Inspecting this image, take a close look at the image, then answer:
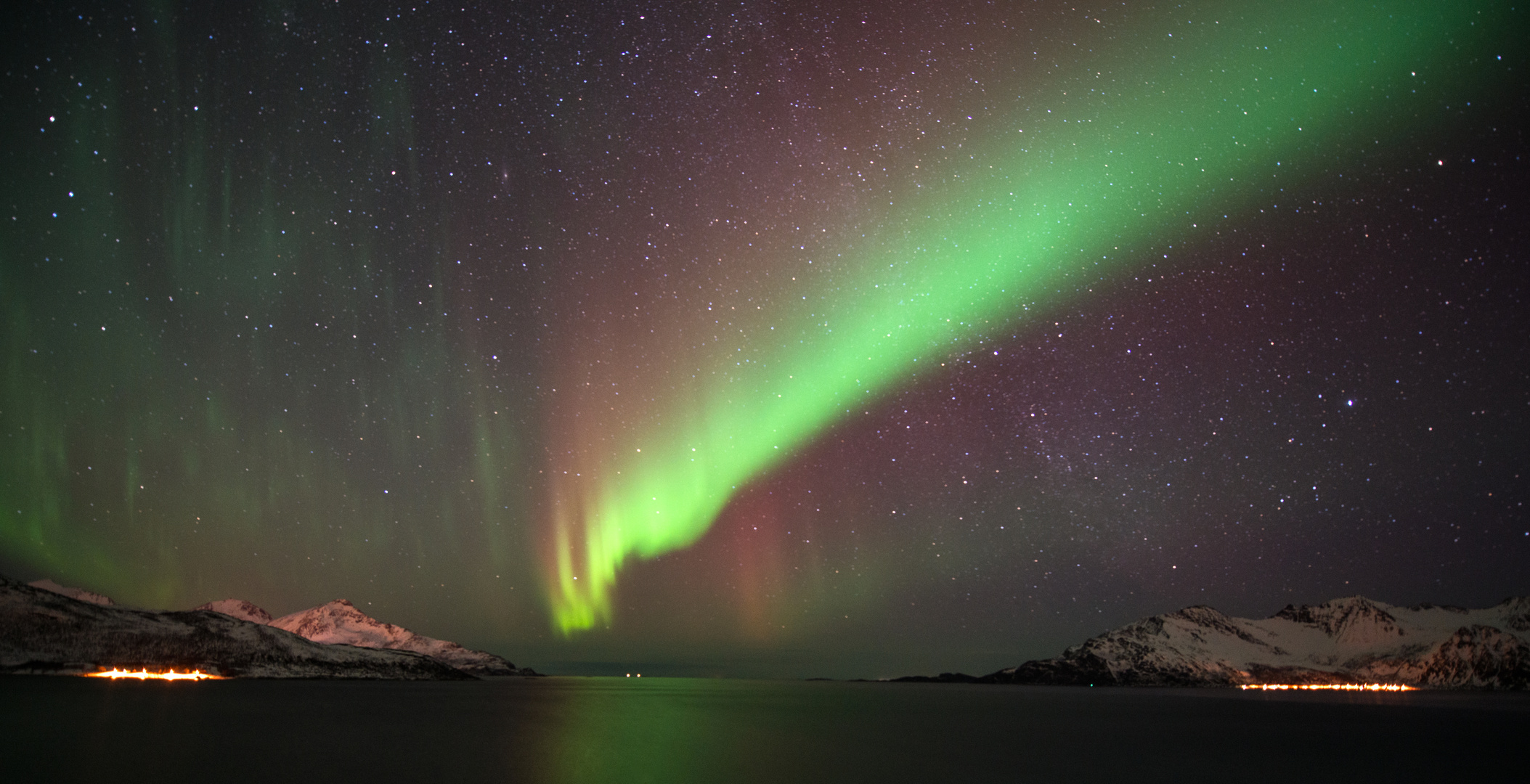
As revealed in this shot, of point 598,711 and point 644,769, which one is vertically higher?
point 644,769

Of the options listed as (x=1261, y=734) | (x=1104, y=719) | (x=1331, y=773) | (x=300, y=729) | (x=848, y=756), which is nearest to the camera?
(x=1331, y=773)

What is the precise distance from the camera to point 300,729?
193 ft

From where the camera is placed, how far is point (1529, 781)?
38406mm

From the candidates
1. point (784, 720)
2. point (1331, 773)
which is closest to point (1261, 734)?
point (1331, 773)

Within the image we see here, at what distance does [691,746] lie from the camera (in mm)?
53250

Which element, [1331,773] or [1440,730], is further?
[1440,730]

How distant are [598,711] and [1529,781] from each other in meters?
84.5

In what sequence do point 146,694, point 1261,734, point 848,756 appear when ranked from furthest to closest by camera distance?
point 146,694
point 1261,734
point 848,756

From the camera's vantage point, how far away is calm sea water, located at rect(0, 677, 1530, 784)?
3675 cm

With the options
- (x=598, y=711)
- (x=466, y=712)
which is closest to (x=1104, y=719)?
(x=598, y=711)

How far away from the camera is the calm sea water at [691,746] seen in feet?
121

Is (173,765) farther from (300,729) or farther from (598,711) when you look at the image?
(598,711)

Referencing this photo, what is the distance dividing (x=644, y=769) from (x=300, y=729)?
34.5 meters

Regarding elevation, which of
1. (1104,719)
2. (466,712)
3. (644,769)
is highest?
(644,769)
